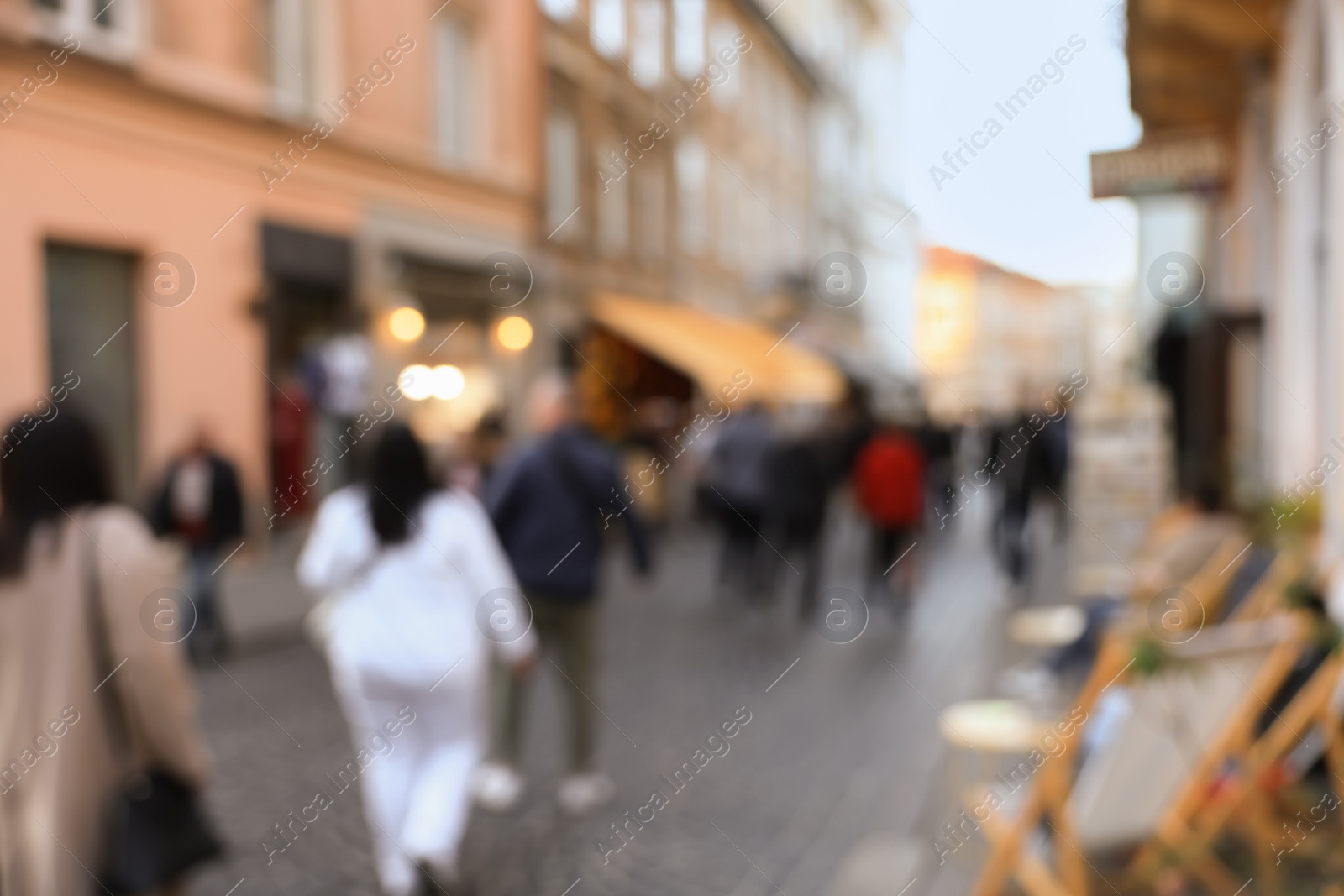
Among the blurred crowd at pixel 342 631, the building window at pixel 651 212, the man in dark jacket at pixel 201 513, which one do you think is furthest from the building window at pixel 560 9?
the man in dark jacket at pixel 201 513

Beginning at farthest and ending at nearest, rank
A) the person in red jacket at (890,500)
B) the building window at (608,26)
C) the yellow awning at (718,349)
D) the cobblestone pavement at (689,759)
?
the yellow awning at (718,349)
the building window at (608,26)
the person in red jacket at (890,500)
the cobblestone pavement at (689,759)

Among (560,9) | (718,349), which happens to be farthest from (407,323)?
(718,349)

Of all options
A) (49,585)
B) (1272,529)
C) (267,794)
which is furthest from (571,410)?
(1272,529)

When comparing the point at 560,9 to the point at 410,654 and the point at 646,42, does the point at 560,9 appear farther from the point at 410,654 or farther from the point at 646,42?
the point at 410,654

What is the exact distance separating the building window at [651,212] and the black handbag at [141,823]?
1937 centimetres

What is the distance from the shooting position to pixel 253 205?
10773 mm

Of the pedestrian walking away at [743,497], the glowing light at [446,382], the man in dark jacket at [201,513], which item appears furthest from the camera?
the glowing light at [446,382]

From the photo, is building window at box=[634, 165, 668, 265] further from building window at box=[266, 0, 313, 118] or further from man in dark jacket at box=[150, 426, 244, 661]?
man in dark jacket at box=[150, 426, 244, 661]

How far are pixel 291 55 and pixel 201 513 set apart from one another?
5.84 metres

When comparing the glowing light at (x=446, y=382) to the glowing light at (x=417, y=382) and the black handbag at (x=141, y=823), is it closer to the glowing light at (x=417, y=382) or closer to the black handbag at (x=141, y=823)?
the glowing light at (x=417, y=382)

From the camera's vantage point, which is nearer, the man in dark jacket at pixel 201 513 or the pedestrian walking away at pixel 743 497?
the man in dark jacket at pixel 201 513

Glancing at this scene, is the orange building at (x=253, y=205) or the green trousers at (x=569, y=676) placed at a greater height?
the orange building at (x=253, y=205)

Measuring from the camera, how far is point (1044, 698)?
4879 mm

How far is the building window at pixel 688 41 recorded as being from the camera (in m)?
19.4
